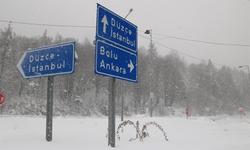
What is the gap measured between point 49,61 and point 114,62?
5.57 ft

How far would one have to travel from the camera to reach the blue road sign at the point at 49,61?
4766 millimetres

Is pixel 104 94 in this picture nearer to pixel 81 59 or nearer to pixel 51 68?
pixel 81 59

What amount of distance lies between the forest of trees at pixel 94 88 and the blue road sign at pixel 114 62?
14.8m

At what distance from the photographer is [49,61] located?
4.98 meters

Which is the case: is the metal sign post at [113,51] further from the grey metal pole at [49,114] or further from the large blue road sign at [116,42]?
the grey metal pole at [49,114]

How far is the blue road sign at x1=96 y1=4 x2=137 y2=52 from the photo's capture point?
4980mm

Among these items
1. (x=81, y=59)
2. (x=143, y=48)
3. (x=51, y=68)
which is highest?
(x=143, y=48)

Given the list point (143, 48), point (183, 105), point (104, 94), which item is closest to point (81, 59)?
point (104, 94)

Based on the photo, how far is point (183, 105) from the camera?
49.3 metres

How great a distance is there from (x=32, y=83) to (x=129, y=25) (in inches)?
1121

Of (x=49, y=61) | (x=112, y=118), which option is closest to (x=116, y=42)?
(x=49, y=61)

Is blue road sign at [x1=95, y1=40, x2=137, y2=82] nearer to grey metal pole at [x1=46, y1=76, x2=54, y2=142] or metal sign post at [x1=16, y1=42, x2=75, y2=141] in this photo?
metal sign post at [x1=16, y1=42, x2=75, y2=141]

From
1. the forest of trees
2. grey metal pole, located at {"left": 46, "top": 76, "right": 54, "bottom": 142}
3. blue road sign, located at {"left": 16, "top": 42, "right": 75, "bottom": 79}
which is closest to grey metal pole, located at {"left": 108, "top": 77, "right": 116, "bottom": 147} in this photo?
blue road sign, located at {"left": 16, "top": 42, "right": 75, "bottom": 79}

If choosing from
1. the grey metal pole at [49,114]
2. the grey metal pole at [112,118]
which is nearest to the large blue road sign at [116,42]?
the grey metal pole at [112,118]
